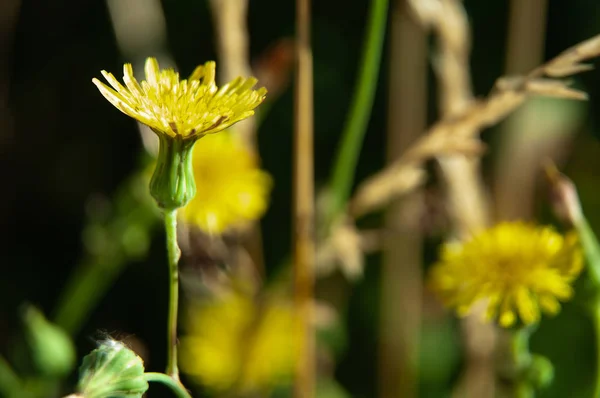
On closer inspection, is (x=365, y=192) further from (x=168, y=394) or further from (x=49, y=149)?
(x=49, y=149)

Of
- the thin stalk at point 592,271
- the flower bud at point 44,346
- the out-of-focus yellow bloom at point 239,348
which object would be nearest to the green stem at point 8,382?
the flower bud at point 44,346

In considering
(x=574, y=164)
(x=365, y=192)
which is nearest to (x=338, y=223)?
(x=365, y=192)

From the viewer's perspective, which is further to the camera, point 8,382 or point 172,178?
point 8,382

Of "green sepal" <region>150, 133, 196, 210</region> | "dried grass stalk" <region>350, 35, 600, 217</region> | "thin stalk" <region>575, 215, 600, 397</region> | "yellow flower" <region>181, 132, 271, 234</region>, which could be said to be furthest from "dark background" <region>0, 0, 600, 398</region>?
"green sepal" <region>150, 133, 196, 210</region>

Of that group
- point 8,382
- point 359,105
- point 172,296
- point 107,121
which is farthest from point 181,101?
point 107,121

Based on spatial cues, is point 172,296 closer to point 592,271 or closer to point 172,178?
point 172,178

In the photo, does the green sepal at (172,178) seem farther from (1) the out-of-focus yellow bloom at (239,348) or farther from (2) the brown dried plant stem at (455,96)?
(1) the out-of-focus yellow bloom at (239,348)
